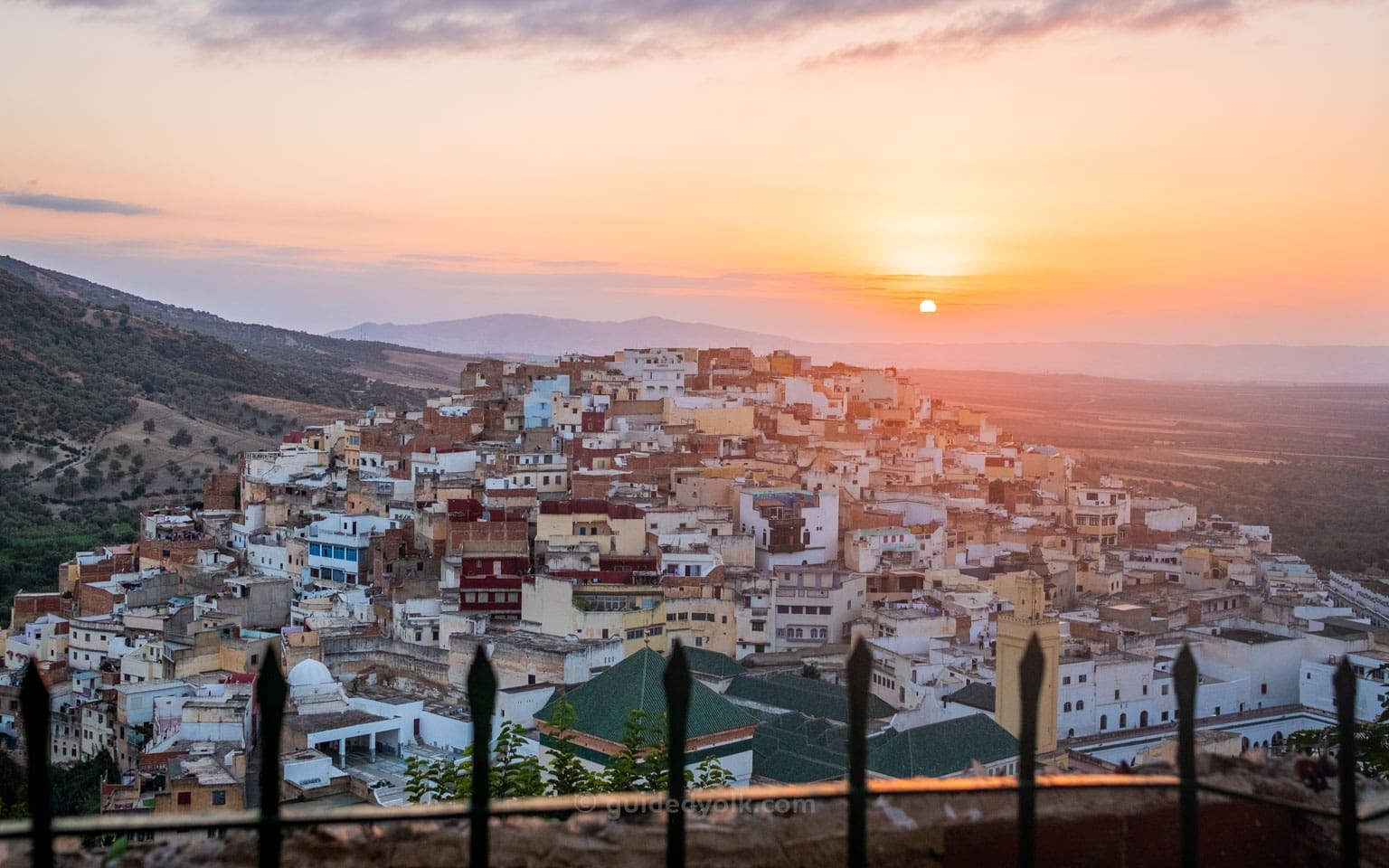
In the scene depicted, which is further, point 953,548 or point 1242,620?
point 953,548

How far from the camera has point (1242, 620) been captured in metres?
27.0

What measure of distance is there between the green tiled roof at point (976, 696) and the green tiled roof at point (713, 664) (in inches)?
160

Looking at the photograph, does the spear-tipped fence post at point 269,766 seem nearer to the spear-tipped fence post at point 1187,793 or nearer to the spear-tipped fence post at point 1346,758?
the spear-tipped fence post at point 1187,793

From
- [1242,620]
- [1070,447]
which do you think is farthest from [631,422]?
[1070,447]

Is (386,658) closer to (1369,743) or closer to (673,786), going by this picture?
(1369,743)

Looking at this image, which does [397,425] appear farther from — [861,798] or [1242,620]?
[861,798]

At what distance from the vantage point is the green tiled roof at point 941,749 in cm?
1744

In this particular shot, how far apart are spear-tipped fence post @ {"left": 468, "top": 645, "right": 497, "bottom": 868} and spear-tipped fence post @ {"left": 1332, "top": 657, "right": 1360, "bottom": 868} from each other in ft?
5.94

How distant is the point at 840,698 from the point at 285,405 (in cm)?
5146

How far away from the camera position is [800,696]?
21797mm

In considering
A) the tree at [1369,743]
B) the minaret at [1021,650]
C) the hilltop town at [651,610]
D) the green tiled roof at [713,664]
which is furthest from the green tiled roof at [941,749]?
the green tiled roof at [713,664]

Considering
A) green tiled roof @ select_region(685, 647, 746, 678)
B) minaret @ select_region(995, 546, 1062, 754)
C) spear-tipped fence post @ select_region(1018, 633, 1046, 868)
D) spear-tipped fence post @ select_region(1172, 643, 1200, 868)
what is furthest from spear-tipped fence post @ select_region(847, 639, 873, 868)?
green tiled roof @ select_region(685, 647, 746, 678)

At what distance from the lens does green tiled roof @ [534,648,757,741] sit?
17750 millimetres

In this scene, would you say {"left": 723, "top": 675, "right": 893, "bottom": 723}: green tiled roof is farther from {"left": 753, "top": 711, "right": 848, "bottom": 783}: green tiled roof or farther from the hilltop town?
{"left": 753, "top": 711, "right": 848, "bottom": 783}: green tiled roof
